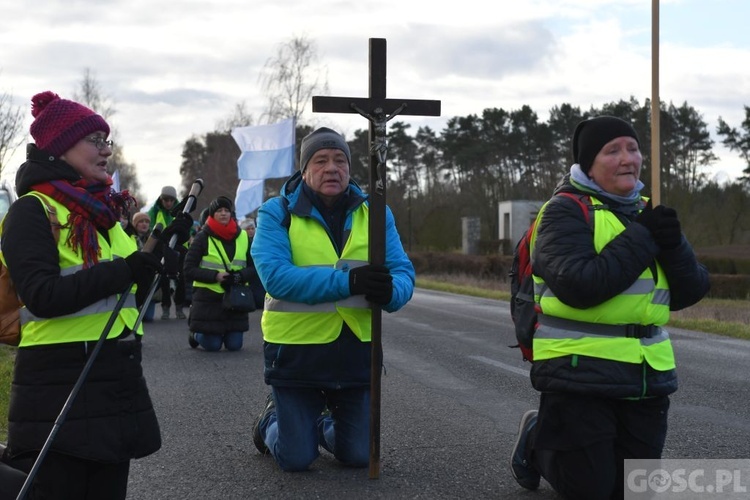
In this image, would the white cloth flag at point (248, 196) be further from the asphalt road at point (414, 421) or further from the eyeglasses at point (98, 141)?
the eyeglasses at point (98, 141)

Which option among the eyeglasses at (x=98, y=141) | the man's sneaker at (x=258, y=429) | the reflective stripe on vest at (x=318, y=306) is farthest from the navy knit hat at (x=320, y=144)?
the eyeglasses at (x=98, y=141)

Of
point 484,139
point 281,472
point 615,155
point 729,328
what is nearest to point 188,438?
point 281,472

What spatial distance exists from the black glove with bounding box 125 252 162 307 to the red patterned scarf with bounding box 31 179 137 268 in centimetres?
14

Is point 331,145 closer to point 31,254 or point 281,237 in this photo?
point 281,237

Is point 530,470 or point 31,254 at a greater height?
point 31,254

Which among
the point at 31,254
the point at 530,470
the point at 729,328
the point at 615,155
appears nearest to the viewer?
the point at 31,254

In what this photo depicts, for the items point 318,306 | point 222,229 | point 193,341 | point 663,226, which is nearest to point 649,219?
point 663,226

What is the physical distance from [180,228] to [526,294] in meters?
1.63

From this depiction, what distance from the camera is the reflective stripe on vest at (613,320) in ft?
14.7

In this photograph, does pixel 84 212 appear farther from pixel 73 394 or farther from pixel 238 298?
pixel 238 298

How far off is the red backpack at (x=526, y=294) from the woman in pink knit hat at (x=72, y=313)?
5.74 feet

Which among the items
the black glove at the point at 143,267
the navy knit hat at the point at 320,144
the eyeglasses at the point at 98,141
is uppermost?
the navy knit hat at the point at 320,144

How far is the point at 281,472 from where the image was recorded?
600cm

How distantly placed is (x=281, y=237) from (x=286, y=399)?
926mm
